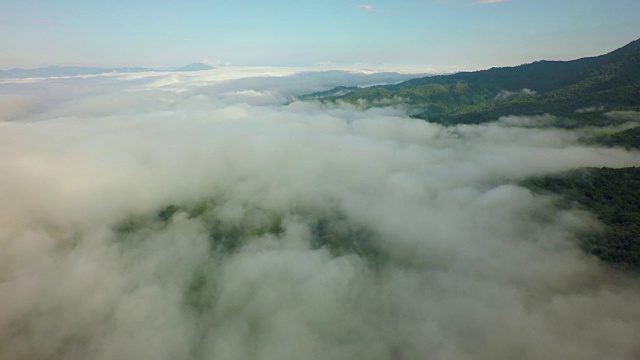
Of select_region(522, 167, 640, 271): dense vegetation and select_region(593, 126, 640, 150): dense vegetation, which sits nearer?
select_region(522, 167, 640, 271): dense vegetation

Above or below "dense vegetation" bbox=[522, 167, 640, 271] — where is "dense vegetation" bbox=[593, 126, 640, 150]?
above

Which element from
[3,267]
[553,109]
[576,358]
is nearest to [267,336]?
[576,358]

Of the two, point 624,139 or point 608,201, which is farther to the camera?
point 624,139

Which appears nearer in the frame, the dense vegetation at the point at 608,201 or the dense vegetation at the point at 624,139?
the dense vegetation at the point at 608,201

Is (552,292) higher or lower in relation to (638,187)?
lower

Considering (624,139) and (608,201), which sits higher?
(624,139)

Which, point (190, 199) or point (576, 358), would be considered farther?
point (190, 199)

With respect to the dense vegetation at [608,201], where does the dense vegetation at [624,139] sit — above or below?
above

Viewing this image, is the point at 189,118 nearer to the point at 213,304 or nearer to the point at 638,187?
the point at 213,304
